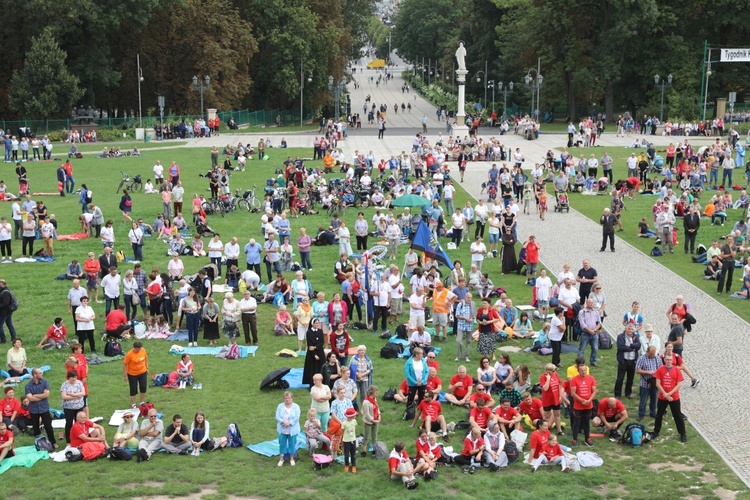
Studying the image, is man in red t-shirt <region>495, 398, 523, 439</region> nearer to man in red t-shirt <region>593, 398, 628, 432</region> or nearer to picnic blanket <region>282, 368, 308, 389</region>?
man in red t-shirt <region>593, 398, 628, 432</region>

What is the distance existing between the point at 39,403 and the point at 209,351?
5.20 m

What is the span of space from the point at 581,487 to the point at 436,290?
290 inches

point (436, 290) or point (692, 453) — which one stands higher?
point (436, 290)

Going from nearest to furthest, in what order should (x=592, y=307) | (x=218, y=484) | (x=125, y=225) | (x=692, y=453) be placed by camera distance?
(x=218, y=484) < (x=692, y=453) < (x=592, y=307) < (x=125, y=225)

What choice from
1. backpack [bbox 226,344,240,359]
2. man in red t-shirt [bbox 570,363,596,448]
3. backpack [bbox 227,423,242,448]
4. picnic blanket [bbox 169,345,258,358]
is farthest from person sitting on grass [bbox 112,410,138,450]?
man in red t-shirt [bbox 570,363,596,448]

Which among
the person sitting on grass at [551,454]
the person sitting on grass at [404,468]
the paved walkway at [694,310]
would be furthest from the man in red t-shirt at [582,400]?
the person sitting on grass at [404,468]

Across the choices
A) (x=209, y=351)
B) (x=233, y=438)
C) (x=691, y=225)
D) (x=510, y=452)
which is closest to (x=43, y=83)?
(x=691, y=225)

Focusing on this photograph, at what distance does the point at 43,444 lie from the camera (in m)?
14.6

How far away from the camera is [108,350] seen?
19.3 meters

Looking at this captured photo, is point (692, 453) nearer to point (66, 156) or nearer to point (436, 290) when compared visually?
point (436, 290)

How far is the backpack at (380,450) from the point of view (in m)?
14.3

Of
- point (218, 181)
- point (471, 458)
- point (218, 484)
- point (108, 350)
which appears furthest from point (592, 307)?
point (218, 181)

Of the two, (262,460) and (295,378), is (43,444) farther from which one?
(295,378)

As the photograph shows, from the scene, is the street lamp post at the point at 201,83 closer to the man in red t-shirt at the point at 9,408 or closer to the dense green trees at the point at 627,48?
the dense green trees at the point at 627,48
